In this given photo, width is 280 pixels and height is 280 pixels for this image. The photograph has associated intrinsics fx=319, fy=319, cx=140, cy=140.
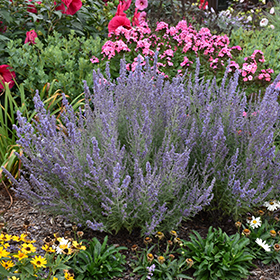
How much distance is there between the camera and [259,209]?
2.59 metres

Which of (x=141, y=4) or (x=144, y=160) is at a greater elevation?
(x=141, y=4)

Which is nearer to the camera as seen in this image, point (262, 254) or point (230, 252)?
point (230, 252)

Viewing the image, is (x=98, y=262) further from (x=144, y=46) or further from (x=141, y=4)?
(x=141, y=4)

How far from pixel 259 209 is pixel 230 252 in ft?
2.14

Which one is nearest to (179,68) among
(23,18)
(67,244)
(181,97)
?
(181,97)

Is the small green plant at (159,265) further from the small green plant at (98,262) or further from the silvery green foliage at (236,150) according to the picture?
the silvery green foliage at (236,150)

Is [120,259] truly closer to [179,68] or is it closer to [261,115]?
[261,115]

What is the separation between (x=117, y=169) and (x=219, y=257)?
95 centimetres

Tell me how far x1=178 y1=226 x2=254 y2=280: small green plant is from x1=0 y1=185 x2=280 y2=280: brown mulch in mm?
116

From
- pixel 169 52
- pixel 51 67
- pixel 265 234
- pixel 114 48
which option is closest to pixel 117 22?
pixel 114 48

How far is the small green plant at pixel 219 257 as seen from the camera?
79.9 inches

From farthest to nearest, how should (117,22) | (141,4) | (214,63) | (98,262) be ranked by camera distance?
(141,4) < (117,22) < (214,63) < (98,262)

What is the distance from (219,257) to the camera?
2064mm

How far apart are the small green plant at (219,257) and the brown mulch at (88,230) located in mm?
116
